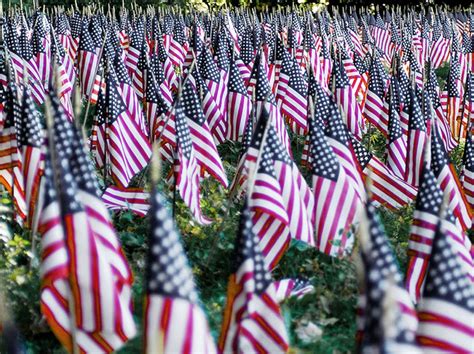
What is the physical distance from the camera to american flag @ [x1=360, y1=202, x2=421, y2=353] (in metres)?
2.69

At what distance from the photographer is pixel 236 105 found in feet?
30.3

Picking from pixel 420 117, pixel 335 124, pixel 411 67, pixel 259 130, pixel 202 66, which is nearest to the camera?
pixel 259 130

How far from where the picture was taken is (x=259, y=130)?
5.70 metres

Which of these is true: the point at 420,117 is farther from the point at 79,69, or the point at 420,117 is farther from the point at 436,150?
the point at 79,69

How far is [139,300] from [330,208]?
1790 mm

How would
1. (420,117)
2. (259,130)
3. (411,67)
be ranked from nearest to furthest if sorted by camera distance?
(259,130)
(420,117)
(411,67)

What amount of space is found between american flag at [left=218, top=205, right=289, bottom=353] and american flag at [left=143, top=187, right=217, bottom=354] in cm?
64

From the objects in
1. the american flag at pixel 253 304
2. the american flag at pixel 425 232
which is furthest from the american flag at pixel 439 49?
the american flag at pixel 253 304

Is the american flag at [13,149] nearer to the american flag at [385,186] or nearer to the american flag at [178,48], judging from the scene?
the american flag at [385,186]

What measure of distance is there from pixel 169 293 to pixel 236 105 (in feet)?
19.8

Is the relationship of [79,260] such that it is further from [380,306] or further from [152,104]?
[152,104]

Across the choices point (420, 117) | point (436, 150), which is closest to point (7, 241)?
point (436, 150)

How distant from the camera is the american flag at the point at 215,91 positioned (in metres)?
9.06

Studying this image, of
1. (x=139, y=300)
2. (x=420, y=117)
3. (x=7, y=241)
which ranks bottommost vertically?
(x=139, y=300)
